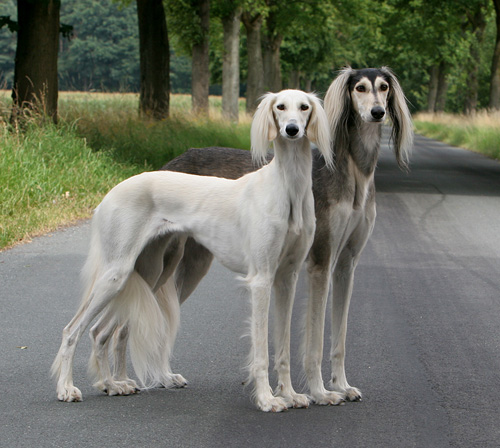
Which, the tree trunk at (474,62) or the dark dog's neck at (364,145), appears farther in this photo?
the tree trunk at (474,62)

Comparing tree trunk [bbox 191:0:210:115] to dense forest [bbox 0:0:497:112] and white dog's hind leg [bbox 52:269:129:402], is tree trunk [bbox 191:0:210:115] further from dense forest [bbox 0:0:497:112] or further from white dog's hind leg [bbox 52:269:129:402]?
white dog's hind leg [bbox 52:269:129:402]

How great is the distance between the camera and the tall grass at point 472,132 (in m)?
30.6

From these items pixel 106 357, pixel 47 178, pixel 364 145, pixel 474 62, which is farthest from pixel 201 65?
pixel 106 357

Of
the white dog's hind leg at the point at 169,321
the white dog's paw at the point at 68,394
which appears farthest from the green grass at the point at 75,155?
the white dog's paw at the point at 68,394

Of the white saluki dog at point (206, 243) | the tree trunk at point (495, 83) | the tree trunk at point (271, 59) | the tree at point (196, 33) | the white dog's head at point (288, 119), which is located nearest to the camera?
the white dog's head at point (288, 119)

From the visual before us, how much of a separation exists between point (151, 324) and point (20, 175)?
23.6 feet

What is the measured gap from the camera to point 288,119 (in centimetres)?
448

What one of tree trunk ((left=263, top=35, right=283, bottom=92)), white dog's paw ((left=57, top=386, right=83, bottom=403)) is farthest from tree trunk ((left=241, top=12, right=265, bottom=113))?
white dog's paw ((left=57, top=386, right=83, bottom=403))

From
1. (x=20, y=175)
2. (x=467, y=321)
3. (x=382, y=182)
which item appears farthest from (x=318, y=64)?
(x=467, y=321)

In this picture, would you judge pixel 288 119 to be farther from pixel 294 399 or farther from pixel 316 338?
pixel 294 399

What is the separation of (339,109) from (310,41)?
4968 centimetres

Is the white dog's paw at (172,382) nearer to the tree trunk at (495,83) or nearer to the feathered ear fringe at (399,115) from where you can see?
the feathered ear fringe at (399,115)

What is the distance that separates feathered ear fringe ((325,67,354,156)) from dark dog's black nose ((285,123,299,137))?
2.66 feet

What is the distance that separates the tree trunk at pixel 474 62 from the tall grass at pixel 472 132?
1424mm
